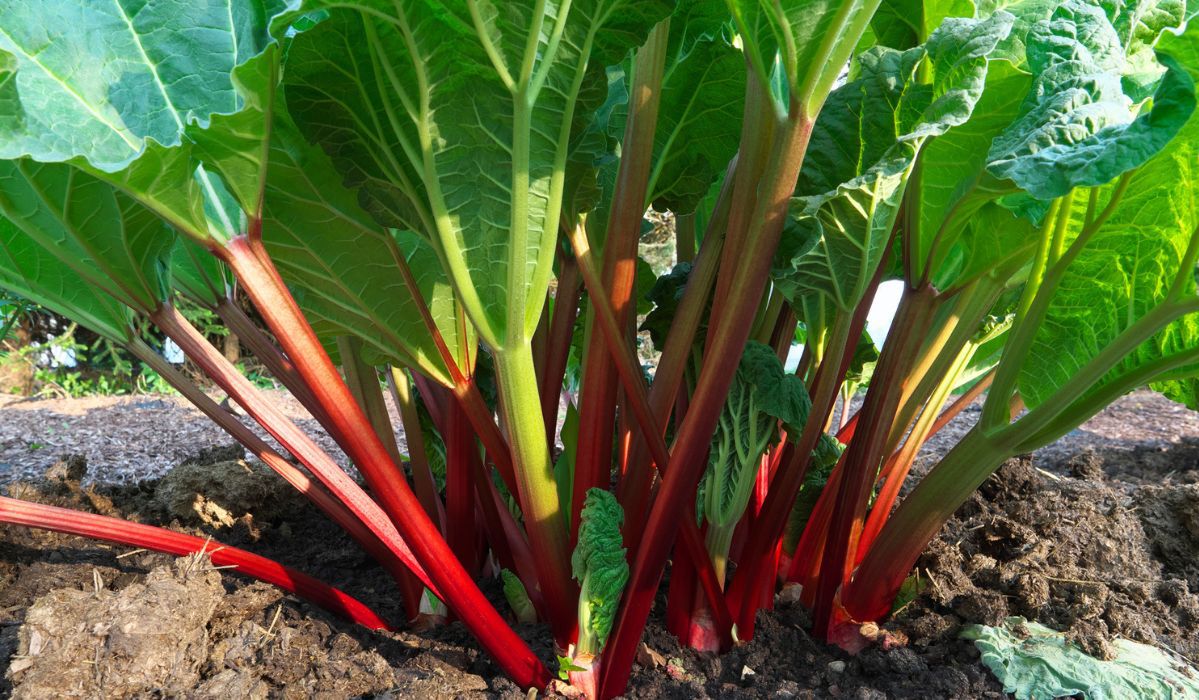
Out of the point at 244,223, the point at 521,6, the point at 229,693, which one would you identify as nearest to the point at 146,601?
the point at 229,693

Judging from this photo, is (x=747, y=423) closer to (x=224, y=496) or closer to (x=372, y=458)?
(x=372, y=458)

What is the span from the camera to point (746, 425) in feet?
5.11

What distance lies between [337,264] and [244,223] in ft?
0.63

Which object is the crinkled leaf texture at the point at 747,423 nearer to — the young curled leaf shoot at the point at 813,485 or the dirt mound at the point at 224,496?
the young curled leaf shoot at the point at 813,485

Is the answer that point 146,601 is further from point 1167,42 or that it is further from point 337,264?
point 1167,42

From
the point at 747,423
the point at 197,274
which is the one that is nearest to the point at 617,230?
the point at 747,423

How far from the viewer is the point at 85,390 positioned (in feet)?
20.6

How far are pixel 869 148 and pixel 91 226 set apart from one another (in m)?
1.29

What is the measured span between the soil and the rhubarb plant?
96mm

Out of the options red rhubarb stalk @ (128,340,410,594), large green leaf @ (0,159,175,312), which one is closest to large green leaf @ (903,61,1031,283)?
red rhubarb stalk @ (128,340,410,594)

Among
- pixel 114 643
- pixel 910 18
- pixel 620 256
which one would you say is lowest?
pixel 114 643

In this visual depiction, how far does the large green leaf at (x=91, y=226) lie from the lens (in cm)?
130

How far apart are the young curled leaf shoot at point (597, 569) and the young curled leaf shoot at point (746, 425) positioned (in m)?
0.25

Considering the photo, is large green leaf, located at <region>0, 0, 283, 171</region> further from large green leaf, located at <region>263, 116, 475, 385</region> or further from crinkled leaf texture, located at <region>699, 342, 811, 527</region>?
crinkled leaf texture, located at <region>699, 342, 811, 527</region>
